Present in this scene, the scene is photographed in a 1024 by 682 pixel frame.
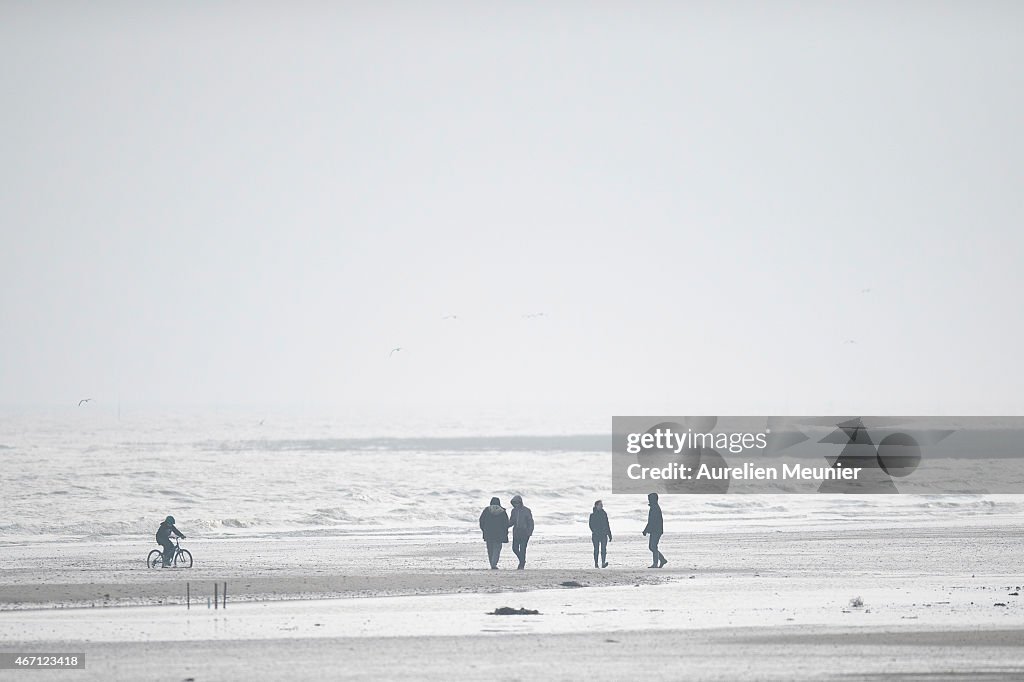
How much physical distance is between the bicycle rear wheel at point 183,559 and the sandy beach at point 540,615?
A: 14.1 inches

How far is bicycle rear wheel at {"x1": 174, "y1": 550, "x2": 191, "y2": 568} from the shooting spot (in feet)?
103

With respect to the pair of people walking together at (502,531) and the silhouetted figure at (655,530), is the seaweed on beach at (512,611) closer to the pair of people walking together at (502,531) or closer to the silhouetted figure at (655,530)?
the pair of people walking together at (502,531)

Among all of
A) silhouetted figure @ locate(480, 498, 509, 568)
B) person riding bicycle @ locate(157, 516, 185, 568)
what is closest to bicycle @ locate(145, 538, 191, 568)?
person riding bicycle @ locate(157, 516, 185, 568)

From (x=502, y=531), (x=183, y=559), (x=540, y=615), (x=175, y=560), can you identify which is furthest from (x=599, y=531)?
(x=175, y=560)

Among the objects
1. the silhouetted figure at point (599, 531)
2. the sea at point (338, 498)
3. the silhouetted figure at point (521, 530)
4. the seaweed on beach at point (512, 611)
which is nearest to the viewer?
the seaweed on beach at point (512, 611)

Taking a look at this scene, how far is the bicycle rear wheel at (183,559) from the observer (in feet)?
103

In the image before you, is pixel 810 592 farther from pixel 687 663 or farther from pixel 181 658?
pixel 181 658

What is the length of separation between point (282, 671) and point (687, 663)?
509 centimetres

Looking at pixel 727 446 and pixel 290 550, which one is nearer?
pixel 290 550

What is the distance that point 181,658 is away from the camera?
18.3 m

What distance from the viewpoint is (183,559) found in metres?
31.5

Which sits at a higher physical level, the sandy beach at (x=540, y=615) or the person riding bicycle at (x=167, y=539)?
the person riding bicycle at (x=167, y=539)

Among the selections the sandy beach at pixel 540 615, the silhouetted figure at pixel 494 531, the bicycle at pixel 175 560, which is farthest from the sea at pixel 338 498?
the silhouetted figure at pixel 494 531

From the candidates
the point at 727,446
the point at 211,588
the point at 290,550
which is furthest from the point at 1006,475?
the point at 211,588
